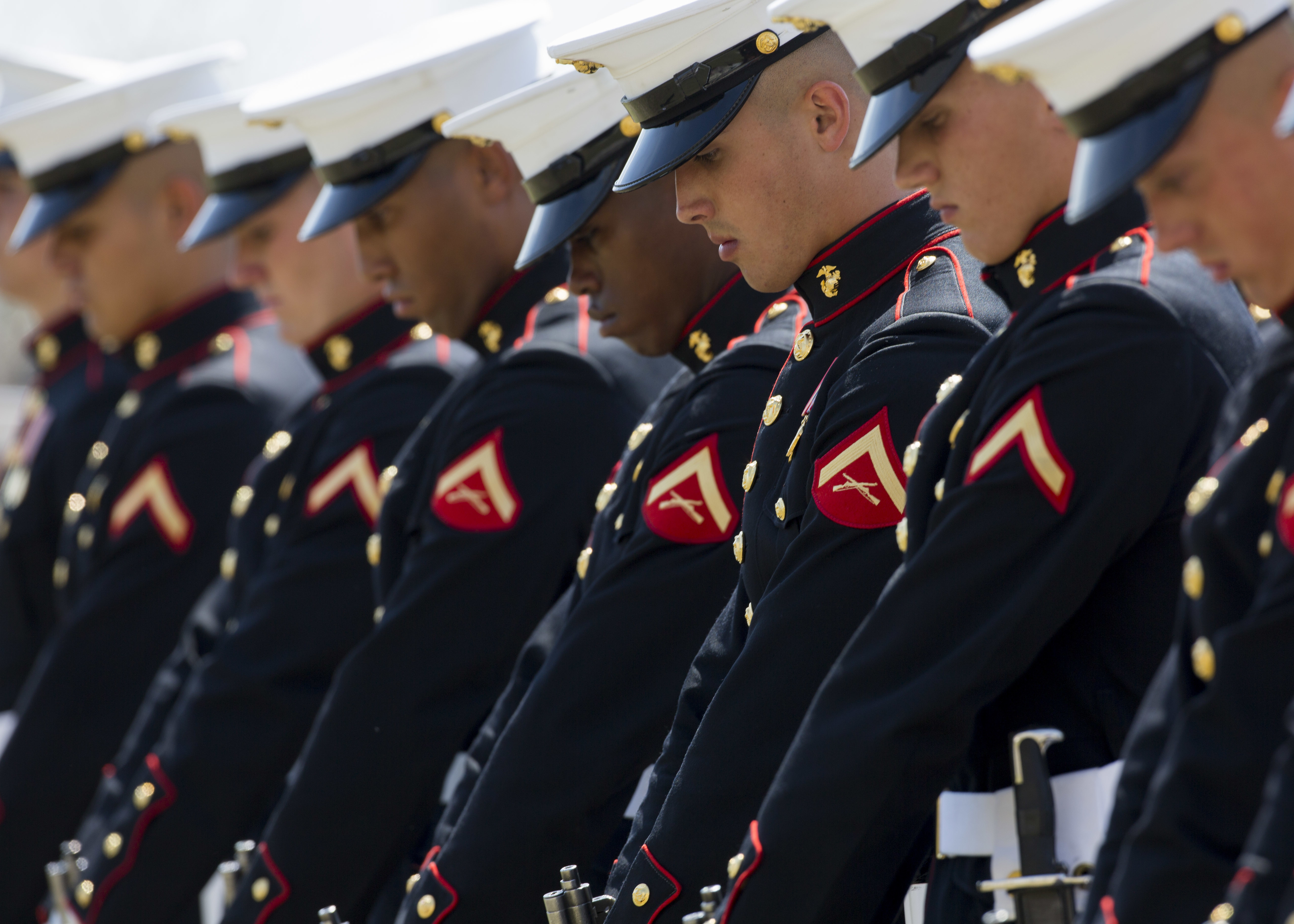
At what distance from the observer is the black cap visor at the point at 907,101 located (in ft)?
9.63

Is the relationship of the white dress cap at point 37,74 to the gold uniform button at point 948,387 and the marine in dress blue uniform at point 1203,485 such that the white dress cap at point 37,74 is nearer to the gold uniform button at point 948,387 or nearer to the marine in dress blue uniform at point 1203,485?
the gold uniform button at point 948,387

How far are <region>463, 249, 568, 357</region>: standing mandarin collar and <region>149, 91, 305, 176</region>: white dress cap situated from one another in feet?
Result: 4.00

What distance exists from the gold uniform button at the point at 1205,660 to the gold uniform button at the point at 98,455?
199 inches

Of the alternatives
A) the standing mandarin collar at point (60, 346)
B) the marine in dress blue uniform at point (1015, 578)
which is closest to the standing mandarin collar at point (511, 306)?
the marine in dress blue uniform at point (1015, 578)

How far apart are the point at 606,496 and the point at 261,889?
1305mm

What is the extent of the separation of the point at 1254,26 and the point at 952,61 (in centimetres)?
70

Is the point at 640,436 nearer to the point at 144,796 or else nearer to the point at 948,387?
the point at 948,387

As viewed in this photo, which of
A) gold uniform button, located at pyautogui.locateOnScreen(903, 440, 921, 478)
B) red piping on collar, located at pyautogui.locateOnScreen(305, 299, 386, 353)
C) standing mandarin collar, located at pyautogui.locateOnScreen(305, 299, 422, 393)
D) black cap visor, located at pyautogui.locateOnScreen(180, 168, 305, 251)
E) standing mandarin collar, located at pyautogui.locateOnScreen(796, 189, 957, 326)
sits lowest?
standing mandarin collar, located at pyautogui.locateOnScreen(305, 299, 422, 393)

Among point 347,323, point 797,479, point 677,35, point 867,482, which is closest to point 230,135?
point 347,323

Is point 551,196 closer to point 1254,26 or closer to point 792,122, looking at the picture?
point 792,122

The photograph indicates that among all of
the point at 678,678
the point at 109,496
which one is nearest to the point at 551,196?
the point at 678,678

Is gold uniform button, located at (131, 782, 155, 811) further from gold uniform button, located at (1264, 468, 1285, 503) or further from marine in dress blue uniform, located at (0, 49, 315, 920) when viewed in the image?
gold uniform button, located at (1264, 468, 1285, 503)

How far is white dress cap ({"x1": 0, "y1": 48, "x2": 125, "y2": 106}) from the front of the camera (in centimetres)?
783

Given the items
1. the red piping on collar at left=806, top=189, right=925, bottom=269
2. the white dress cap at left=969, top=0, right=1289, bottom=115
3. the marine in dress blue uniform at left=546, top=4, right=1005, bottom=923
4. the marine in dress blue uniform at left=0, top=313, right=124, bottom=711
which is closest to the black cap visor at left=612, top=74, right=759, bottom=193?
the marine in dress blue uniform at left=546, top=4, right=1005, bottom=923
